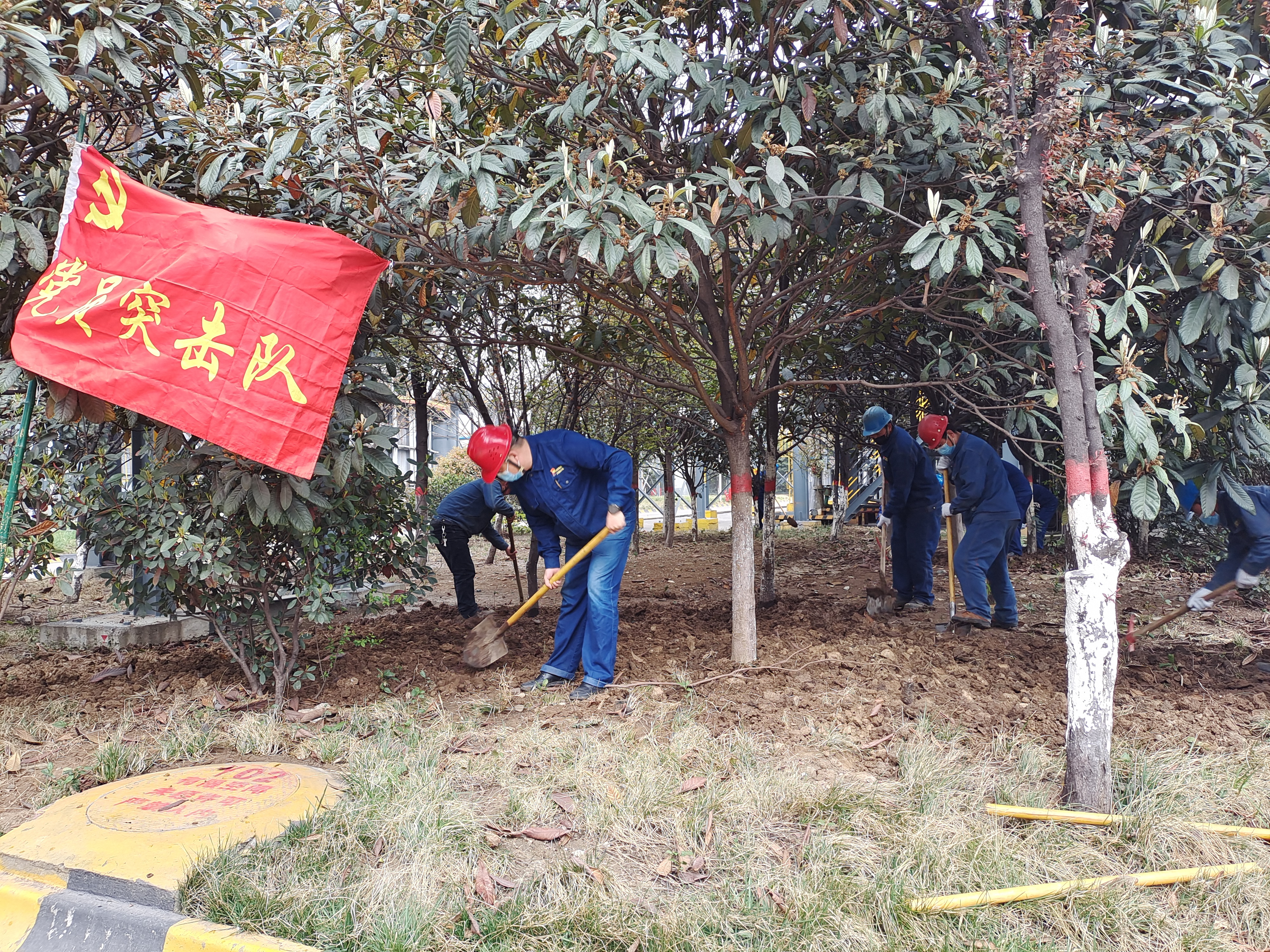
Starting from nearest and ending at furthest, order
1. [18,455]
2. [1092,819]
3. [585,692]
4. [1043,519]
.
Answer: [1092,819] < [18,455] < [585,692] < [1043,519]

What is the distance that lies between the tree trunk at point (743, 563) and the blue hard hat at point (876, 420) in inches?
89.3

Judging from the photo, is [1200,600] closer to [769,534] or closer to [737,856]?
[769,534]

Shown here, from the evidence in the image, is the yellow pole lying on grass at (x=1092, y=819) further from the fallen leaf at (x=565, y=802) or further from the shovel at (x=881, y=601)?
the shovel at (x=881, y=601)

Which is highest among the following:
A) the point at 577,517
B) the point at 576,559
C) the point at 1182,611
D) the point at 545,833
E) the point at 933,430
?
the point at 933,430

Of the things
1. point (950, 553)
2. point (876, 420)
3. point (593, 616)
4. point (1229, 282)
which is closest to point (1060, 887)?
point (1229, 282)

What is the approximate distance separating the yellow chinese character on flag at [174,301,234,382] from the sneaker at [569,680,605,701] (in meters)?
2.34

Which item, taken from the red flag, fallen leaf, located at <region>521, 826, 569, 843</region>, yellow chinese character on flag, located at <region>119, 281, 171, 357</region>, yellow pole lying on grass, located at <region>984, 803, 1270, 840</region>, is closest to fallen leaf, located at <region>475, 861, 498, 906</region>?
fallen leaf, located at <region>521, 826, 569, 843</region>

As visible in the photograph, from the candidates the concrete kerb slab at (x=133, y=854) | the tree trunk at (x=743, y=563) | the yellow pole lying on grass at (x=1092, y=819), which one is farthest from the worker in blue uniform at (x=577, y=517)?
the yellow pole lying on grass at (x=1092, y=819)

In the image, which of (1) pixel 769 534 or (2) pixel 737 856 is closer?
(2) pixel 737 856

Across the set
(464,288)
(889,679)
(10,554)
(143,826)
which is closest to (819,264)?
(464,288)

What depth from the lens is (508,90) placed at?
4.00 metres

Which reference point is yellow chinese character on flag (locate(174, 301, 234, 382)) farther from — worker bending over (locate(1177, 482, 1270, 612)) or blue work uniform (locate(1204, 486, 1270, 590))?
blue work uniform (locate(1204, 486, 1270, 590))

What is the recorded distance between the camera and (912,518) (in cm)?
721

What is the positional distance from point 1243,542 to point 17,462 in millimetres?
6561
